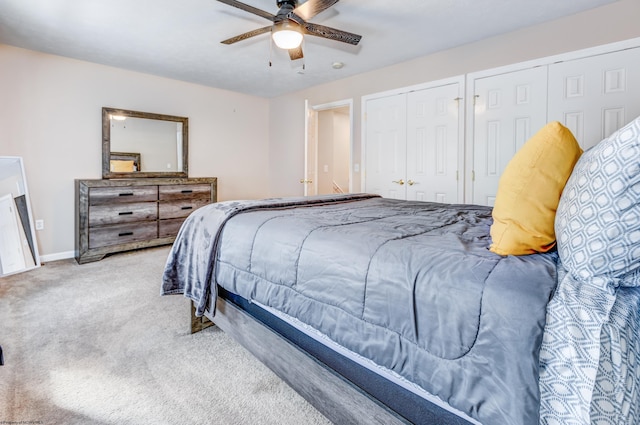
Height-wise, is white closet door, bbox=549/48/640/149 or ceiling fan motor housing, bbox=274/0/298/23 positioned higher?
ceiling fan motor housing, bbox=274/0/298/23

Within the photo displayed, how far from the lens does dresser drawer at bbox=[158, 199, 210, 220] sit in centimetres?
457

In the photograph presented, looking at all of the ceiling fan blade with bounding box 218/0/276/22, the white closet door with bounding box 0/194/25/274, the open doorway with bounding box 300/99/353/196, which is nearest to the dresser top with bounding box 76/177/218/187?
the white closet door with bounding box 0/194/25/274

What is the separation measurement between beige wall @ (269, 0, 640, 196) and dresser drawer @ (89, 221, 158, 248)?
92.2 inches

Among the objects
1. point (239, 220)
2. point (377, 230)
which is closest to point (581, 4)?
point (377, 230)

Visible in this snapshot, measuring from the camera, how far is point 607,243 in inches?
29.7

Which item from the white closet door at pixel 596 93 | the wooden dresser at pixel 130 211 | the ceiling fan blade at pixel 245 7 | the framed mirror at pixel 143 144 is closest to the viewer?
the ceiling fan blade at pixel 245 7

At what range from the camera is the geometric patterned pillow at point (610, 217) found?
73cm

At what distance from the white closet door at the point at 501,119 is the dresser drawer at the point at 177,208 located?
3.81m

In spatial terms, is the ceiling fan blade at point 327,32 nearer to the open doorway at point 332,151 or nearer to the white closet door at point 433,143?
the white closet door at point 433,143

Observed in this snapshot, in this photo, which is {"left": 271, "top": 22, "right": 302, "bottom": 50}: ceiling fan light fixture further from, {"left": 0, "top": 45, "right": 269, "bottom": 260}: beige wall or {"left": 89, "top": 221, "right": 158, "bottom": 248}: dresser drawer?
{"left": 89, "top": 221, "right": 158, "bottom": 248}: dresser drawer

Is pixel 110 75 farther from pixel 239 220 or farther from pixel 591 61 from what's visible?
pixel 591 61

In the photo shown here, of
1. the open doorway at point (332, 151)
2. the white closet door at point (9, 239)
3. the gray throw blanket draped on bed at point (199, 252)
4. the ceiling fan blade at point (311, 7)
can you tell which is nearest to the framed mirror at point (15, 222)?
the white closet door at point (9, 239)

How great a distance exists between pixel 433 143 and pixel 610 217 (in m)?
3.36

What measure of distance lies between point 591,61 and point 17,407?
461cm
